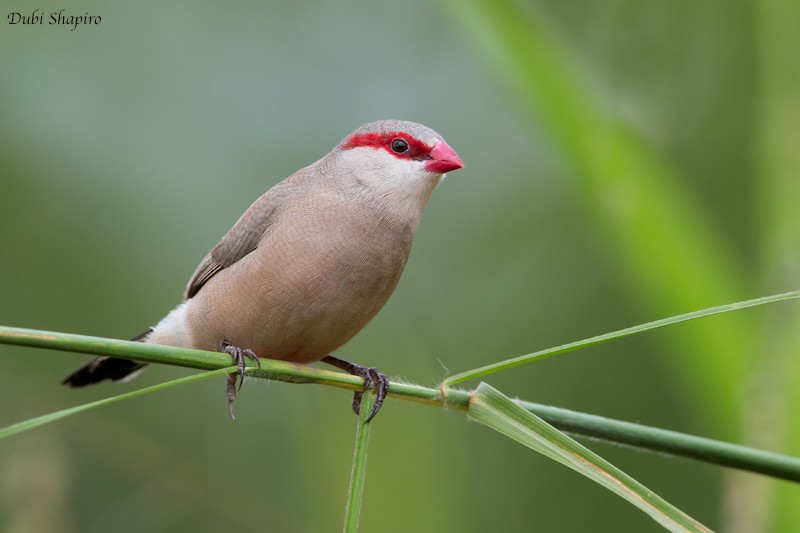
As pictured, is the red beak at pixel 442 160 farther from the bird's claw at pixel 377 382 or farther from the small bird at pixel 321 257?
the bird's claw at pixel 377 382

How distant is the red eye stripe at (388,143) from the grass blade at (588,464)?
1.31m

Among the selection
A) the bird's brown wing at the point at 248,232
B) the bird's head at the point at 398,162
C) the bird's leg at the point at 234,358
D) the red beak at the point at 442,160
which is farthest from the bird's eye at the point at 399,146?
the bird's leg at the point at 234,358

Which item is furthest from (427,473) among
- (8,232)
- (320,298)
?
(8,232)

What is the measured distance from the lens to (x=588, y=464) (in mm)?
1585

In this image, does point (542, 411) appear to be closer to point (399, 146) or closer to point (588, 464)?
point (588, 464)

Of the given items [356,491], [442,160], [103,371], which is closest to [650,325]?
[356,491]

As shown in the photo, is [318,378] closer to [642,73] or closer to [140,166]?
[642,73]

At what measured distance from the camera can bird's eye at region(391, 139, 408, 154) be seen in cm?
283

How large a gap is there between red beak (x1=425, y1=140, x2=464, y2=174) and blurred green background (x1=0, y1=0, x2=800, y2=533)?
0.97 ft

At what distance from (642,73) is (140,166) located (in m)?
2.32

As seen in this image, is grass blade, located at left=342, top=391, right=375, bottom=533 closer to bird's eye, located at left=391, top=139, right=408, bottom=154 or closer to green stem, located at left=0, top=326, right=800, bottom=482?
green stem, located at left=0, top=326, right=800, bottom=482

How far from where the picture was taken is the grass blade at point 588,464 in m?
1.57

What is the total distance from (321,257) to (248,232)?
409 mm

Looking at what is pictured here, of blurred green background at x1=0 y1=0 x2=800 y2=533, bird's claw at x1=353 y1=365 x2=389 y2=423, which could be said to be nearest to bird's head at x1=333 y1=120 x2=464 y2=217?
blurred green background at x1=0 y1=0 x2=800 y2=533
